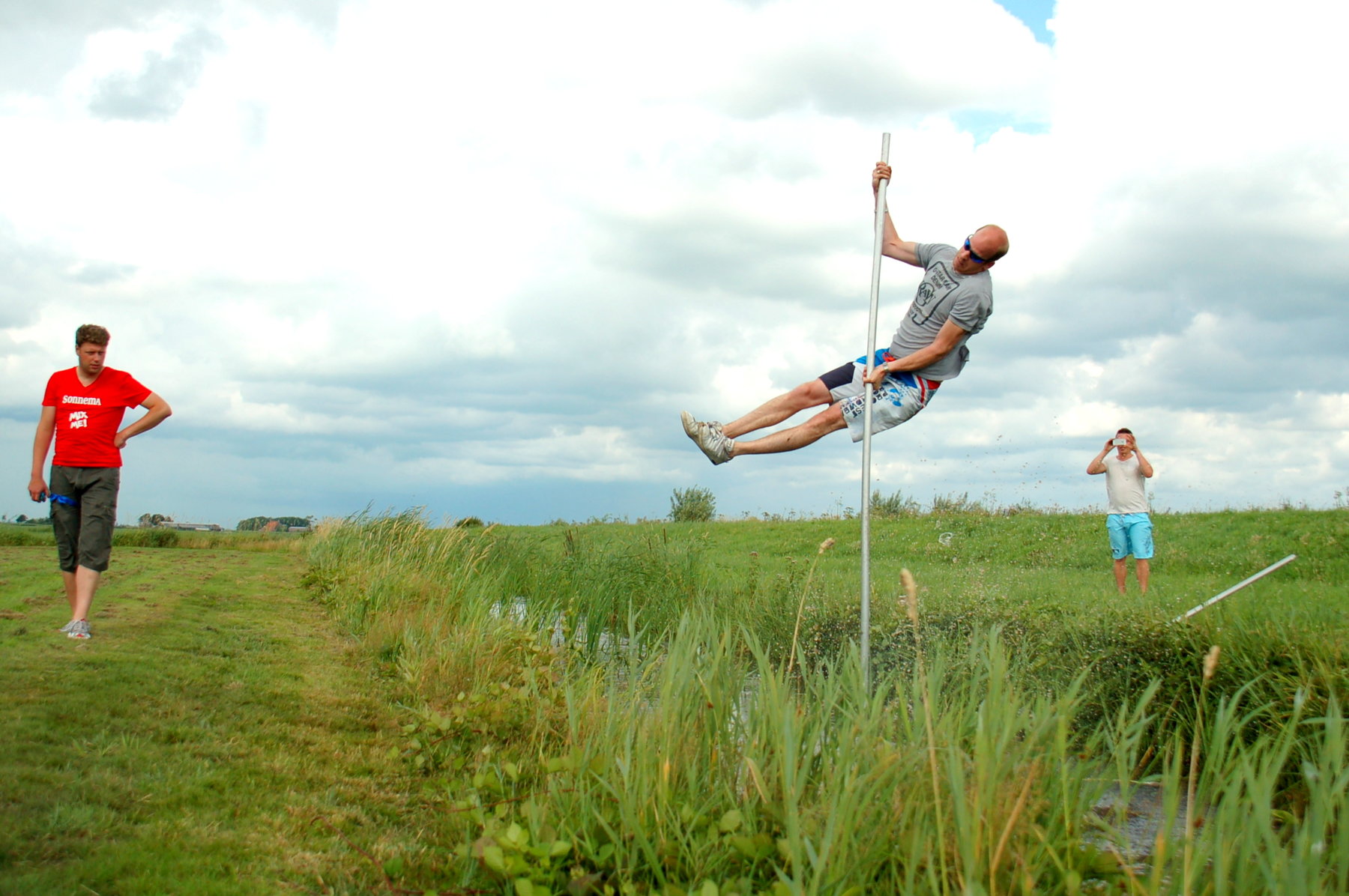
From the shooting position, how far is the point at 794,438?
6191 millimetres

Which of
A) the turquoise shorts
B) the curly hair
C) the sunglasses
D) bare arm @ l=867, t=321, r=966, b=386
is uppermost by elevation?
the sunglasses

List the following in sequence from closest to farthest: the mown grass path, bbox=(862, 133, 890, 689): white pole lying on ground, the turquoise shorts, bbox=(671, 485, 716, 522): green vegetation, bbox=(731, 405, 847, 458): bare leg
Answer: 1. the mown grass path
2. bbox=(862, 133, 890, 689): white pole lying on ground
3. bbox=(731, 405, 847, 458): bare leg
4. the turquoise shorts
5. bbox=(671, 485, 716, 522): green vegetation

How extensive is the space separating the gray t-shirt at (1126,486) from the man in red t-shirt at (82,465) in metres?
10.8

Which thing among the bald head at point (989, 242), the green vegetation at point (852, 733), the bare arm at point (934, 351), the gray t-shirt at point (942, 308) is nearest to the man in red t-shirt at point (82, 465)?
the green vegetation at point (852, 733)

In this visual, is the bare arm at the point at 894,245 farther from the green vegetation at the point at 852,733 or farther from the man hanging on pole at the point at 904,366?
the green vegetation at the point at 852,733

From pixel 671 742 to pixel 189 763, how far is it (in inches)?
88.3

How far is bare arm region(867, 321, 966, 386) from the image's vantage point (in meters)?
5.55

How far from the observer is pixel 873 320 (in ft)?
17.9

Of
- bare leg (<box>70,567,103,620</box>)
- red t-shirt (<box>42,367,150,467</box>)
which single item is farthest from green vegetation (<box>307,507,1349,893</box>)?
red t-shirt (<box>42,367,150,467</box>)

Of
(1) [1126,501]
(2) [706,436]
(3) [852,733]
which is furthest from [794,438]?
(1) [1126,501]

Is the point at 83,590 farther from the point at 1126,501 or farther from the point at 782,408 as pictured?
the point at 1126,501

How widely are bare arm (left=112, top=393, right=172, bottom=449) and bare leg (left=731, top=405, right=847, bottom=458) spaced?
4360 millimetres

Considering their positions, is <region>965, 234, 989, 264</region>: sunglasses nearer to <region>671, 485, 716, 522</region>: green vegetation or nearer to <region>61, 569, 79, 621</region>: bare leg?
<region>61, 569, 79, 621</region>: bare leg

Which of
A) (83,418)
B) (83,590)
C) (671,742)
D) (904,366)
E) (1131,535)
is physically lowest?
(671,742)
